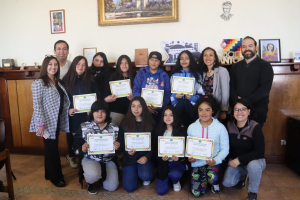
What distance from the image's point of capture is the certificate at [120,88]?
115 inches

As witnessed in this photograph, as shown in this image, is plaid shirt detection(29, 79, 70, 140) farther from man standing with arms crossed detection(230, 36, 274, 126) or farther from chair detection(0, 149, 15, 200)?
man standing with arms crossed detection(230, 36, 274, 126)

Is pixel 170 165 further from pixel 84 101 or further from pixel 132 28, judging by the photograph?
pixel 132 28

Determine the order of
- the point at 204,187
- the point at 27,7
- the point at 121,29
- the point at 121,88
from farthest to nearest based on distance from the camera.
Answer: the point at 27,7 → the point at 121,29 → the point at 121,88 → the point at 204,187

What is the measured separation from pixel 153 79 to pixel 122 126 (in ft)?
2.39

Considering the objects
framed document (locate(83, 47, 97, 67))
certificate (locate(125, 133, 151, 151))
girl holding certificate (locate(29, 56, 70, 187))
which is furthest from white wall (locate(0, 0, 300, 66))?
certificate (locate(125, 133, 151, 151))

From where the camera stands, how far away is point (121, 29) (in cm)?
354

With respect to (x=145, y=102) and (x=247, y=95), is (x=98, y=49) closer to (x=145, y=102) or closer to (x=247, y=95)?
(x=145, y=102)

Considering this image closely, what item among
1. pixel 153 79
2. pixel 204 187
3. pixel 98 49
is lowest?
pixel 204 187

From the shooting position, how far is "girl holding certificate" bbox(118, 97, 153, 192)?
2590mm

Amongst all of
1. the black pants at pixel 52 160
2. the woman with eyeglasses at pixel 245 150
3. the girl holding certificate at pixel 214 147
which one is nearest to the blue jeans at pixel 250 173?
the woman with eyeglasses at pixel 245 150

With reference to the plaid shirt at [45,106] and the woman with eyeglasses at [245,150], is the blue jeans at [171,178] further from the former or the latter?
the plaid shirt at [45,106]

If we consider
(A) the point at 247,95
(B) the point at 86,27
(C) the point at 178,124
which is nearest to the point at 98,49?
(B) the point at 86,27

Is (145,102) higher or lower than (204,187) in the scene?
higher

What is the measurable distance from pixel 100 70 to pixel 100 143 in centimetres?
110
